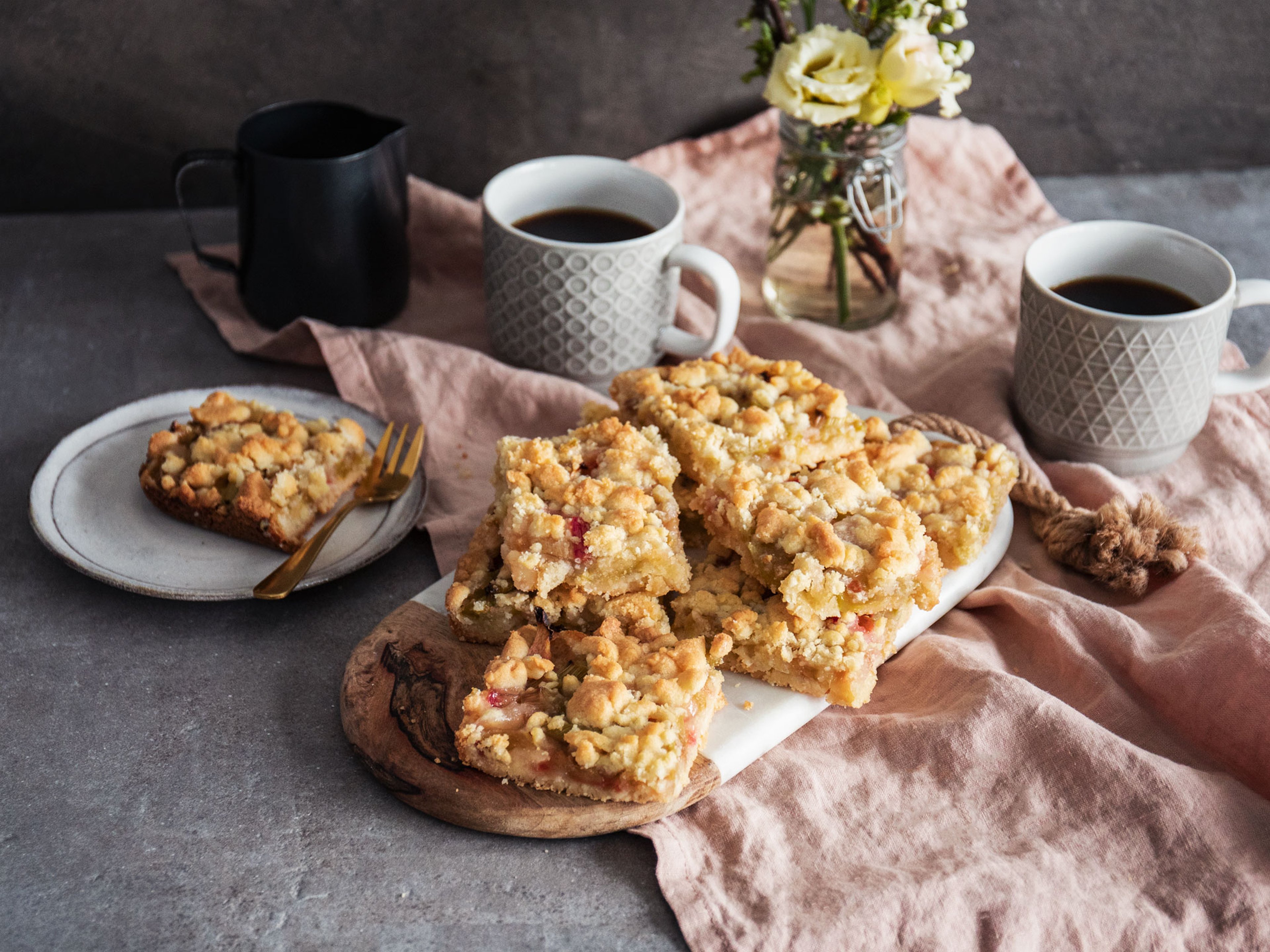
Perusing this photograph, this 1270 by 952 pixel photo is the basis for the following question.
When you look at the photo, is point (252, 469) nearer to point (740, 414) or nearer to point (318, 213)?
point (318, 213)

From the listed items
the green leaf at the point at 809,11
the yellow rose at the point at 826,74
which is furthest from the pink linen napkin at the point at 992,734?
the green leaf at the point at 809,11

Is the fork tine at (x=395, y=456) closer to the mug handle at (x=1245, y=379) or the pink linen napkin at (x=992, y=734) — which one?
the pink linen napkin at (x=992, y=734)

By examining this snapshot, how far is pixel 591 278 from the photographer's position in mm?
2027

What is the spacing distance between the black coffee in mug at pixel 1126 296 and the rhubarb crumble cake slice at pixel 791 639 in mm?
736

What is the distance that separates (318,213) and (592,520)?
36.1 inches

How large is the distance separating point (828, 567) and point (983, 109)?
5.77ft

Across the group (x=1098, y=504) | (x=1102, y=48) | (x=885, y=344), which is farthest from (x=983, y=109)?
(x=1098, y=504)

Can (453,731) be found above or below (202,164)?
below

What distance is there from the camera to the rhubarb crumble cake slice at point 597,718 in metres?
1.30

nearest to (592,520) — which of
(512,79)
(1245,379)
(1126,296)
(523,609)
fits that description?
(523,609)

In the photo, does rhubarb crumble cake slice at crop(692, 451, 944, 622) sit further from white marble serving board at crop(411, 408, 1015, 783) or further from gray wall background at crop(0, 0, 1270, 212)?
gray wall background at crop(0, 0, 1270, 212)

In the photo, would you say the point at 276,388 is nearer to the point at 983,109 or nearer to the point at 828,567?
the point at 828,567

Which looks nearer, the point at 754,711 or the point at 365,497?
the point at 754,711

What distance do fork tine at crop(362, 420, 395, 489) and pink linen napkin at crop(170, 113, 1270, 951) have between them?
100 millimetres
